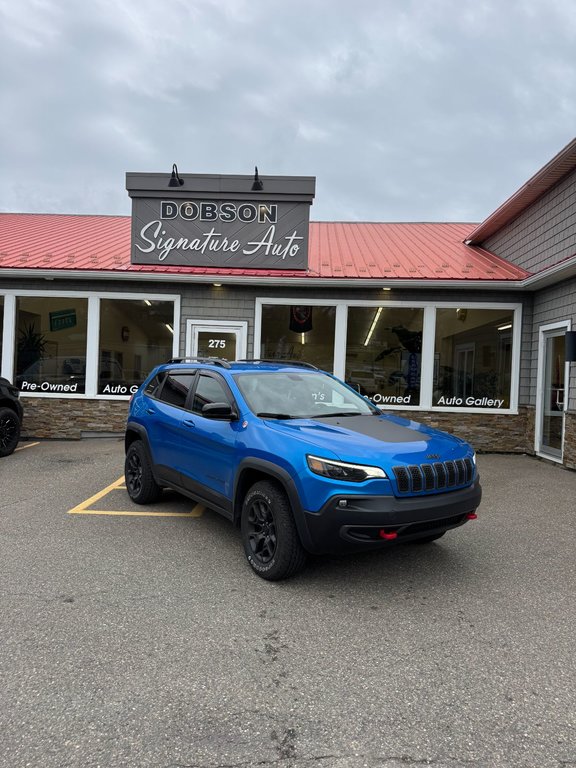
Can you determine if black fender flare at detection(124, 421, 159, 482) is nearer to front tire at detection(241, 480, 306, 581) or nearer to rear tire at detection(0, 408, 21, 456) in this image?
front tire at detection(241, 480, 306, 581)

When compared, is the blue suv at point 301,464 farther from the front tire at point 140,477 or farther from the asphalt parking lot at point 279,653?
the asphalt parking lot at point 279,653

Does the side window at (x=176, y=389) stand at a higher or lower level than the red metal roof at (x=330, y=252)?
lower

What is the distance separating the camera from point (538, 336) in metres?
10.2

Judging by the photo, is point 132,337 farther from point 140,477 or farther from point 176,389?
point 176,389

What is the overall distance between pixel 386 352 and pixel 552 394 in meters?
3.24

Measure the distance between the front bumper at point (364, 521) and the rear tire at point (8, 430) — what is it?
7254 millimetres

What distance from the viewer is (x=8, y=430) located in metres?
8.94

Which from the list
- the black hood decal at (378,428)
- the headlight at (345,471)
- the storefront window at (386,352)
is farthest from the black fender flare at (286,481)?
the storefront window at (386,352)

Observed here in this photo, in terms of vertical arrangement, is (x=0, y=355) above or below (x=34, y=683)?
above

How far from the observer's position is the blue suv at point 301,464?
3.54 metres

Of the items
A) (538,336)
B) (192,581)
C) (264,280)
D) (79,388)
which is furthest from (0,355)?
(538,336)

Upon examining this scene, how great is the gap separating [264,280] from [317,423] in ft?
22.0

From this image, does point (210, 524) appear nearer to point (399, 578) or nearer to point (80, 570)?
point (80, 570)

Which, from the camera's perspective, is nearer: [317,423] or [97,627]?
[97,627]
